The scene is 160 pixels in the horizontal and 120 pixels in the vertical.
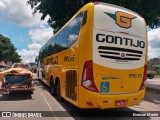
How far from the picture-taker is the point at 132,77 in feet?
26.9

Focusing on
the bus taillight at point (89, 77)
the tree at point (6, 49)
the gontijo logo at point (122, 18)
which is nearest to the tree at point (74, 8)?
the gontijo logo at point (122, 18)

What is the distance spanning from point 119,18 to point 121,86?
88.6 inches

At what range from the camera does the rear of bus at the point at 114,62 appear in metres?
7.47

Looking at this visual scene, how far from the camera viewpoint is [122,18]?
8102 millimetres

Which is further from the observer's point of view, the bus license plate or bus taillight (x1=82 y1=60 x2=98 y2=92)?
the bus license plate

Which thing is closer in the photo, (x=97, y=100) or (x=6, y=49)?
(x=97, y=100)

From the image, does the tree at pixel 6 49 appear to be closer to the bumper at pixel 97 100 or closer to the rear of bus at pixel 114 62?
the rear of bus at pixel 114 62

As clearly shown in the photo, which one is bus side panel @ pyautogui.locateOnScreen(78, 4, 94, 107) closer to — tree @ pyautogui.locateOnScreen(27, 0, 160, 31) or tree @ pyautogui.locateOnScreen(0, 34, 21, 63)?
tree @ pyautogui.locateOnScreen(27, 0, 160, 31)

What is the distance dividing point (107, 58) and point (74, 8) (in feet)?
45.1

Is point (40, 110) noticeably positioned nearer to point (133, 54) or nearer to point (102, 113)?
point (102, 113)

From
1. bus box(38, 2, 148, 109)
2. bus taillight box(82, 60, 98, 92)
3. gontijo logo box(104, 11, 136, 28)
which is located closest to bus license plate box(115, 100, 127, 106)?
bus box(38, 2, 148, 109)

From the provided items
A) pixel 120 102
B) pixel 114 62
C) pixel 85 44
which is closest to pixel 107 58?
pixel 114 62

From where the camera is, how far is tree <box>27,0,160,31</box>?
19078 millimetres

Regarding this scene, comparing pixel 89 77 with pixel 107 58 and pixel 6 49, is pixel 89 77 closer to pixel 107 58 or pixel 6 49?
pixel 107 58
